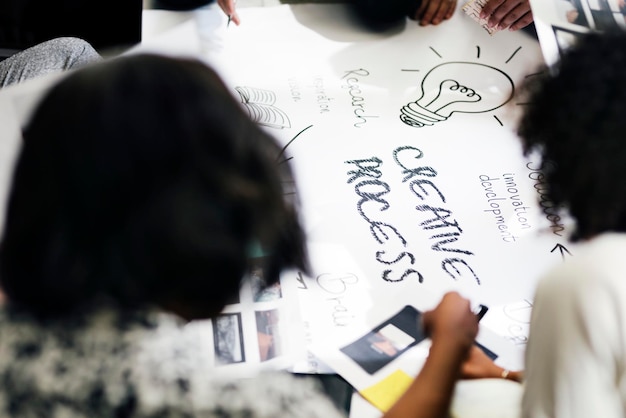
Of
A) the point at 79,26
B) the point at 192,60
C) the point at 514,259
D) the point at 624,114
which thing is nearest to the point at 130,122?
the point at 192,60

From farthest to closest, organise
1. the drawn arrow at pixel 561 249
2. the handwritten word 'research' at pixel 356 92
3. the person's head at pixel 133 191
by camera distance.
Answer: the handwritten word 'research' at pixel 356 92 → the drawn arrow at pixel 561 249 → the person's head at pixel 133 191

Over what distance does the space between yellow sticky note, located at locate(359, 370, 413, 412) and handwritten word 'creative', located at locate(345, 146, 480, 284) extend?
0.10m

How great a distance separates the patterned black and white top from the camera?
0.38 m

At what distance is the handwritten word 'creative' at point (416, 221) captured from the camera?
2.20 ft

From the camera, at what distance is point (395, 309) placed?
0.64 meters

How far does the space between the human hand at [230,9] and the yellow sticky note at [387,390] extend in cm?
54

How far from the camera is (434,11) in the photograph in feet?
2.97

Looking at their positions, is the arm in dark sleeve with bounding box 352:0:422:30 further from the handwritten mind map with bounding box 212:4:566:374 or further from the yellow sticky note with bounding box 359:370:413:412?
the yellow sticky note with bounding box 359:370:413:412

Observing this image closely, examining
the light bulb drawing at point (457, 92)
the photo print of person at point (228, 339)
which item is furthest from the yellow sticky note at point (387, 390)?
the light bulb drawing at point (457, 92)

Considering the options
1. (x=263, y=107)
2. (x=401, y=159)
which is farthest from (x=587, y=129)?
(x=263, y=107)

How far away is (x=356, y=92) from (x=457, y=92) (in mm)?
134

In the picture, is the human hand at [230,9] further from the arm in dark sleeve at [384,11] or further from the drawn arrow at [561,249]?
the drawn arrow at [561,249]

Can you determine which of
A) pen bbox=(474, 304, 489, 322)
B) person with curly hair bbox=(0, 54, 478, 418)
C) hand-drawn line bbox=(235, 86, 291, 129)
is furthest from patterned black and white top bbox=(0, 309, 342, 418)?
hand-drawn line bbox=(235, 86, 291, 129)

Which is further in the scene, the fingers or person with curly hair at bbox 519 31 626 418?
the fingers
